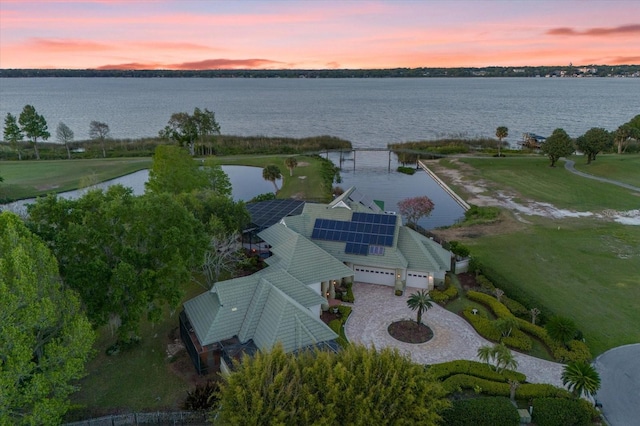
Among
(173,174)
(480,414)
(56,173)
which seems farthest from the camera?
(56,173)

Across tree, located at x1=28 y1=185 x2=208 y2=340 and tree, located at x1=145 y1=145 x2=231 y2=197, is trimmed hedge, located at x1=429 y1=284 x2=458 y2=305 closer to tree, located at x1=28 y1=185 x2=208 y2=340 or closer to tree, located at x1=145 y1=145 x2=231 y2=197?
tree, located at x1=28 y1=185 x2=208 y2=340

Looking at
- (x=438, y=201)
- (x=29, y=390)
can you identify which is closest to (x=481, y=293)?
(x=29, y=390)

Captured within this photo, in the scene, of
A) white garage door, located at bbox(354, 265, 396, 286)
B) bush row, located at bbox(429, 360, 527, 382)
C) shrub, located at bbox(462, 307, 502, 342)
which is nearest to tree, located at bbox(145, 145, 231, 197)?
white garage door, located at bbox(354, 265, 396, 286)

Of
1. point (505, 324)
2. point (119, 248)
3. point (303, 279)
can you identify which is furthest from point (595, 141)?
point (119, 248)

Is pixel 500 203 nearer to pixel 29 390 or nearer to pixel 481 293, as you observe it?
pixel 481 293

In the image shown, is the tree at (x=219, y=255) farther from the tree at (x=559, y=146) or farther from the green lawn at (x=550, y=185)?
the tree at (x=559, y=146)

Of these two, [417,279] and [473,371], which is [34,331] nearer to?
[473,371]
